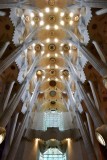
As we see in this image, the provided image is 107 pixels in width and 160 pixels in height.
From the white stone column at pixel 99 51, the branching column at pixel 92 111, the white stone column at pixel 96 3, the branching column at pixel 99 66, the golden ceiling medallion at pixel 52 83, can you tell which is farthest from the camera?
the golden ceiling medallion at pixel 52 83

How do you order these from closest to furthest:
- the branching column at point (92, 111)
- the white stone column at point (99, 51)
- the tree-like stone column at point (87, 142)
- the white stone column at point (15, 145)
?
the branching column at point (92, 111), the white stone column at point (99, 51), the tree-like stone column at point (87, 142), the white stone column at point (15, 145)

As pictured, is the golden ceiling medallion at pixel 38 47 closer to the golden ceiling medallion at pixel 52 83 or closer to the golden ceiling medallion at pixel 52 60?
the golden ceiling medallion at pixel 52 60

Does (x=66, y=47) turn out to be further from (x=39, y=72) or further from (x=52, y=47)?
(x=39, y=72)

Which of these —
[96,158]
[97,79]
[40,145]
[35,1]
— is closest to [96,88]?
[97,79]

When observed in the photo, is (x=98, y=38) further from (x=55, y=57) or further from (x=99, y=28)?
(x=55, y=57)

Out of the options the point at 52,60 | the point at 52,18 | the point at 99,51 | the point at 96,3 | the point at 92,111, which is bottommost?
the point at 92,111

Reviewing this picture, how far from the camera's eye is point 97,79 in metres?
14.7

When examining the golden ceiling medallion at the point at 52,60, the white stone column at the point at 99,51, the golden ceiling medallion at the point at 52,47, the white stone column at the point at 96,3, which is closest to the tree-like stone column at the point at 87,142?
the white stone column at the point at 99,51

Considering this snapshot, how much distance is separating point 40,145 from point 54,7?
11362mm

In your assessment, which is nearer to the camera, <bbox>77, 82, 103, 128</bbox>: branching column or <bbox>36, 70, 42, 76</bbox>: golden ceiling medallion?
<bbox>77, 82, 103, 128</bbox>: branching column

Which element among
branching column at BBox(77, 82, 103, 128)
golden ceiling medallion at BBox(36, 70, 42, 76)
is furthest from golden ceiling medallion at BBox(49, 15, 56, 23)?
branching column at BBox(77, 82, 103, 128)

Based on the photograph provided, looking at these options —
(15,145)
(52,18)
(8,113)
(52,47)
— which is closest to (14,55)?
(8,113)

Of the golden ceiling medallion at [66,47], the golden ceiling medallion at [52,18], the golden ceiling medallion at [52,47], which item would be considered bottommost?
the golden ceiling medallion at [66,47]

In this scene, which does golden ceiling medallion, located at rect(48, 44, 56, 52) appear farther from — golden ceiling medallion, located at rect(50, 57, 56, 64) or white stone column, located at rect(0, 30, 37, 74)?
white stone column, located at rect(0, 30, 37, 74)
